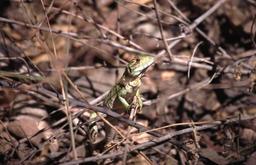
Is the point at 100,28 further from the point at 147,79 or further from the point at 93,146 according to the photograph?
the point at 93,146

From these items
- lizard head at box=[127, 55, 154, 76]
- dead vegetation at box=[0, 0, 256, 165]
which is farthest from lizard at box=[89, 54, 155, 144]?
dead vegetation at box=[0, 0, 256, 165]

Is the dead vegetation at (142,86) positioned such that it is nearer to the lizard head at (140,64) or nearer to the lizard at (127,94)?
the lizard at (127,94)

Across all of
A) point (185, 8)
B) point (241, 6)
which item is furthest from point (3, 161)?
point (241, 6)

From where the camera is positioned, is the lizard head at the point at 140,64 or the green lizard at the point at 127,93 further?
the green lizard at the point at 127,93

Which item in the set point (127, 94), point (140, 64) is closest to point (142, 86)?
point (127, 94)

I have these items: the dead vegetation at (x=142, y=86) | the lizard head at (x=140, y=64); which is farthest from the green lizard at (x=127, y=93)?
the dead vegetation at (x=142, y=86)
